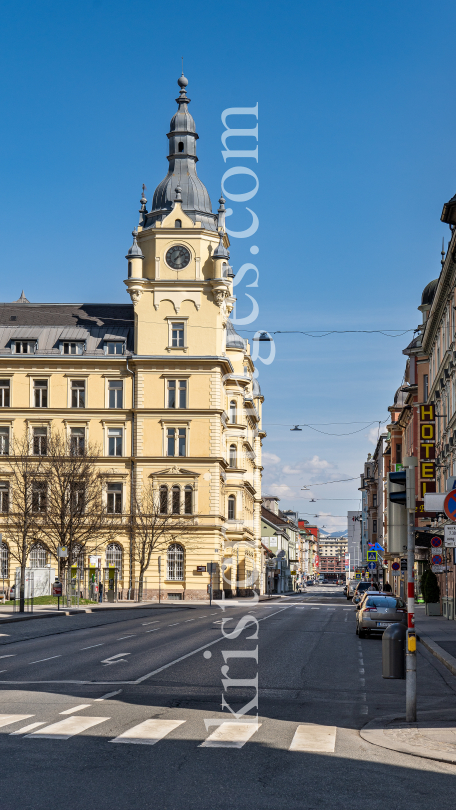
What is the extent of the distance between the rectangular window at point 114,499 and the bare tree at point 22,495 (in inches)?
189

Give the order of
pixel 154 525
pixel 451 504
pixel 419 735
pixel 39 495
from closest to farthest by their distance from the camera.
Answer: pixel 419 735 < pixel 451 504 < pixel 39 495 < pixel 154 525

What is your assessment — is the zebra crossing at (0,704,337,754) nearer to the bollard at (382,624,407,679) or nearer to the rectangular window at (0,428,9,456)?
the bollard at (382,624,407,679)

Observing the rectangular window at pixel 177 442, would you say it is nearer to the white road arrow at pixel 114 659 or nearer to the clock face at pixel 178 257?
the clock face at pixel 178 257

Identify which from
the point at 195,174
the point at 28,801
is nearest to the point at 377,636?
→ the point at 28,801

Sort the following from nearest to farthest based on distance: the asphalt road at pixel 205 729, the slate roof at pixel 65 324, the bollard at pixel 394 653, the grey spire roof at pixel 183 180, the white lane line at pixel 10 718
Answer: the asphalt road at pixel 205 729, the white lane line at pixel 10 718, the bollard at pixel 394 653, the grey spire roof at pixel 183 180, the slate roof at pixel 65 324

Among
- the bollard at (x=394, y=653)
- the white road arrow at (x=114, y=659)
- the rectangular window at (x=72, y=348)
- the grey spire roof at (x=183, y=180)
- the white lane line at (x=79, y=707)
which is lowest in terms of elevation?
the white road arrow at (x=114, y=659)

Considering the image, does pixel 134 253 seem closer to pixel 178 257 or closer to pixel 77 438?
pixel 178 257

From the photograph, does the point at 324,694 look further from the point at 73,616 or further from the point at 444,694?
the point at 73,616

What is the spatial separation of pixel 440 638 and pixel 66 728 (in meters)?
19.9

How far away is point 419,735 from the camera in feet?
39.1

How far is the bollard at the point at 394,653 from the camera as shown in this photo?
508 inches

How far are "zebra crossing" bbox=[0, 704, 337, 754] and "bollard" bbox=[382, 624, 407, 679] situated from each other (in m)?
1.09

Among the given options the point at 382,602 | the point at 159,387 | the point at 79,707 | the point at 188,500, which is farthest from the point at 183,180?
the point at 79,707

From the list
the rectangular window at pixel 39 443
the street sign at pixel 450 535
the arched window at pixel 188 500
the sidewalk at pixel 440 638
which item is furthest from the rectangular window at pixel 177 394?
the street sign at pixel 450 535
